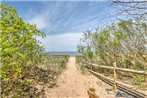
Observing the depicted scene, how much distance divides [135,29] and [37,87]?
525cm

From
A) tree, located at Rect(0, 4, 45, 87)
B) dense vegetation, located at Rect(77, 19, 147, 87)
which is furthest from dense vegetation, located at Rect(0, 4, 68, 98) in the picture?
dense vegetation, located at Rect(77, 19, 147, 87)

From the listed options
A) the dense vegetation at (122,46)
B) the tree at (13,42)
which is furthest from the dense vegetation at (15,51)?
the dense vegetation at (122,46)

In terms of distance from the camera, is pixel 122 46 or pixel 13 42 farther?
pixel 122 46

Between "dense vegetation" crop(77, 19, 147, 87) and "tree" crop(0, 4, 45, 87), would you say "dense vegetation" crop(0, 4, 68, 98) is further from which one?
"dense vegetation" crop(77, 19, 147, 87)

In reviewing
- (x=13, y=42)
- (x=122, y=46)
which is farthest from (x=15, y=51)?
(x=122, y=46)

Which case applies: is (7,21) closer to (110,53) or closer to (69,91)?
(69,91)

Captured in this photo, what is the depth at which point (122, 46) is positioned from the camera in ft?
42.2

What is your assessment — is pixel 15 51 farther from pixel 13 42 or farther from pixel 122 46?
pixel 122 46

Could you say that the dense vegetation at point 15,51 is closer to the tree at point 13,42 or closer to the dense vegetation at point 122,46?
the tree at point 13,42

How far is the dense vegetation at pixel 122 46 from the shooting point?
10.9 meters

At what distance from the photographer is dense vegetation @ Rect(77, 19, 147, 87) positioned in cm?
1090

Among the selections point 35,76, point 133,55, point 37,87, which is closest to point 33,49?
point 37,87

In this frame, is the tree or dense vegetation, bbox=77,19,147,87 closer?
the tree

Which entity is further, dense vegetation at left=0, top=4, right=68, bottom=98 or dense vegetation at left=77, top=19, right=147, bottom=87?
dense vegetation at left=77, top=19, right=147, bottom=87
